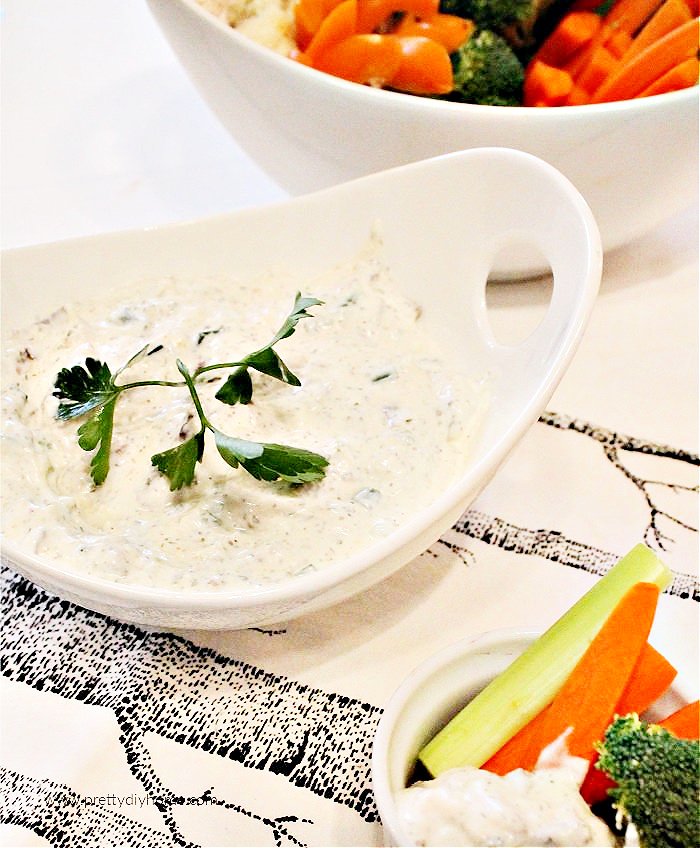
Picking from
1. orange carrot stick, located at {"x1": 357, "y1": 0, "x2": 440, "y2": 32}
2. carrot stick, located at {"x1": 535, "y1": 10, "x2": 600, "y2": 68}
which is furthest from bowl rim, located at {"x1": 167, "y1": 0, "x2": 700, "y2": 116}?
carrot stick, located at {"x1": 535, "y1": 10, "x2": 600, "y2": 68}

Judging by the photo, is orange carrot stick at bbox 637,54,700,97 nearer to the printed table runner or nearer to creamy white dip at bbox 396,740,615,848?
the printed table runner

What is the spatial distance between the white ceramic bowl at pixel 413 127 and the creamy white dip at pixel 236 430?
19cm

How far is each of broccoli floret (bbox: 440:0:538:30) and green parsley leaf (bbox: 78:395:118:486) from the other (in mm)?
956

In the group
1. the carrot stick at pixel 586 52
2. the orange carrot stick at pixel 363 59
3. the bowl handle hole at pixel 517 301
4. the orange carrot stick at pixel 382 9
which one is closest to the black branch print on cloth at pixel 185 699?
the bowl handle hole at pixel 517 301

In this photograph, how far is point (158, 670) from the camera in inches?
39.1

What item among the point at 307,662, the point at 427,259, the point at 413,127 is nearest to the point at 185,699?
the point at 307,662

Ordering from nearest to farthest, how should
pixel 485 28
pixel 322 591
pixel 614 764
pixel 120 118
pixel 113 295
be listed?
1. pixel 614 764
2. pixel 322 591
3. pixel 113 295
4. pixel 485 28
5. pixel 120 118

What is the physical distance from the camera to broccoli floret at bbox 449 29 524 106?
4.91ft

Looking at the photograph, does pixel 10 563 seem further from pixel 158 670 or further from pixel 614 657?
pixel 614 657

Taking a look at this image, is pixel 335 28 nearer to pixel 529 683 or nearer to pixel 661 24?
pixel 661 24

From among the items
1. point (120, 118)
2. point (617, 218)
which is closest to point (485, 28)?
point (617, 218)

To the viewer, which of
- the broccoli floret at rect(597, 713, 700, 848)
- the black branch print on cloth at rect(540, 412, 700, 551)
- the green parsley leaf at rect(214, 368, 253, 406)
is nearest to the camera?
the broccoli floret at rect(597, 713, 700, 848)

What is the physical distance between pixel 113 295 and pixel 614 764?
0.79 meters

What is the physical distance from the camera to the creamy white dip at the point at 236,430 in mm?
924
